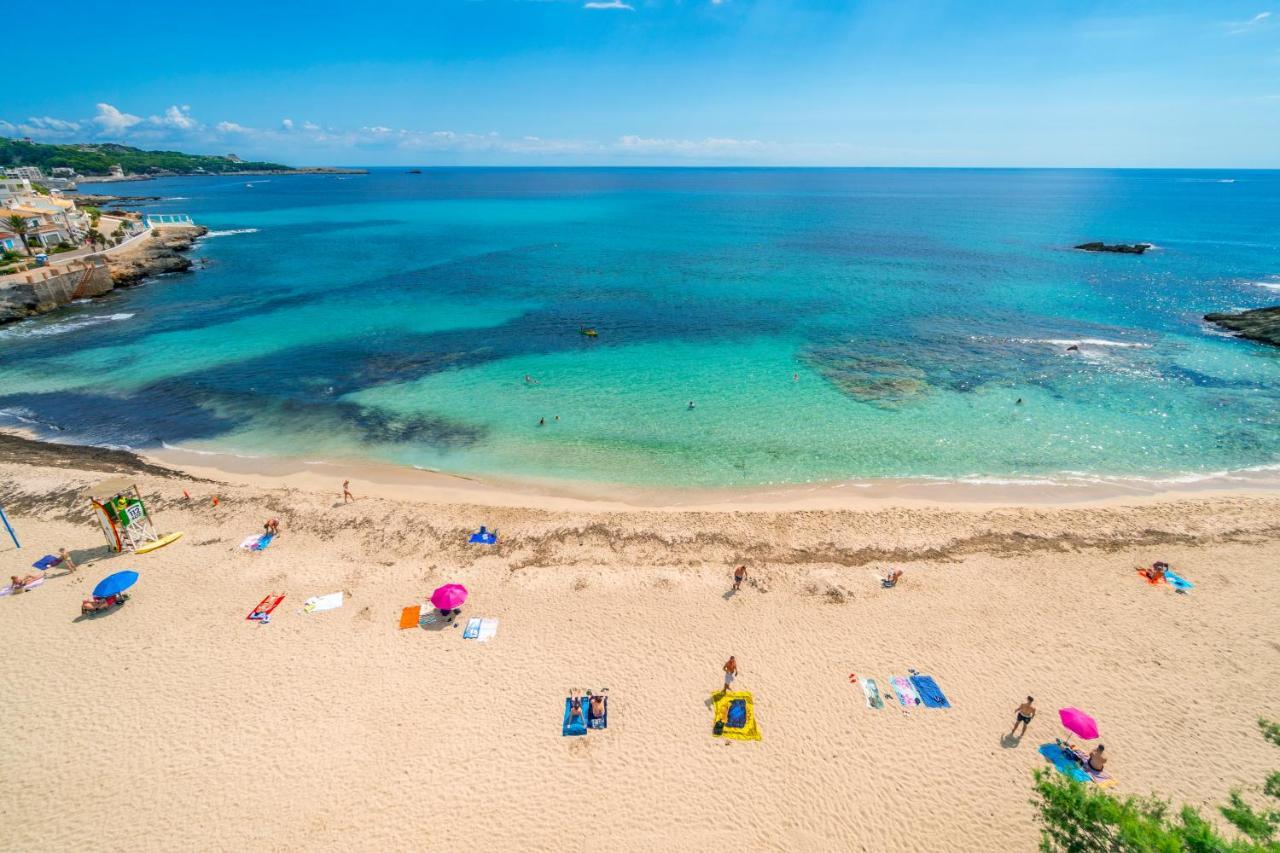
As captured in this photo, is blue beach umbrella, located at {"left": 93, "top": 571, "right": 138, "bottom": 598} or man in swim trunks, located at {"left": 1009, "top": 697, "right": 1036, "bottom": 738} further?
blue beach umbrella, located at {"left": 93, "top": 571, "right": 138, "bottom": 598}

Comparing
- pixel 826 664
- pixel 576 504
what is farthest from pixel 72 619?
pixel 826 664

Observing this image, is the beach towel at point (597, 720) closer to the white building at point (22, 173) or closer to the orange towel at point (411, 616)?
the orange towel at point (411, 616)

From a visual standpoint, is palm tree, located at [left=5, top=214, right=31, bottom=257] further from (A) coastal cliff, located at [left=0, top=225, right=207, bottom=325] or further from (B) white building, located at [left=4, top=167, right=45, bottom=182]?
(B) white building, located at [left=4, top=167, right=45, bottom=182]

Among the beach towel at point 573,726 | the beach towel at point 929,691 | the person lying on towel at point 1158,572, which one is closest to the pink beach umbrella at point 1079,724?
the beach towel at point 929,691

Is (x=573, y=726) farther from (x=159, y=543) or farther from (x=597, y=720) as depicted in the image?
(x=159, y=543)

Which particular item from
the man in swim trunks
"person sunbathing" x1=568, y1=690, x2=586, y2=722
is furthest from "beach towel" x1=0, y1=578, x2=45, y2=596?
the man in swim trunks

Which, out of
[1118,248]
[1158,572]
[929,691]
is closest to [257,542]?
[929,691]

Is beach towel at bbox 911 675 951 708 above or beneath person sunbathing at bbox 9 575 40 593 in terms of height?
beneath
